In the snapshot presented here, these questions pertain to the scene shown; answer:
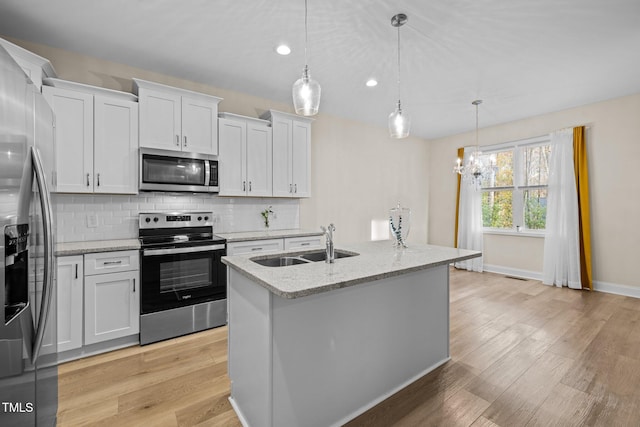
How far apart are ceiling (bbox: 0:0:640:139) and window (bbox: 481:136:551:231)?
1.23m

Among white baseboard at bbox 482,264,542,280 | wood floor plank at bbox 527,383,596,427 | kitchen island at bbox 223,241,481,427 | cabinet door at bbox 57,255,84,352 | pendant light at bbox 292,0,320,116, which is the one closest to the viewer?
kitchen island at bbox 223,241,481,427

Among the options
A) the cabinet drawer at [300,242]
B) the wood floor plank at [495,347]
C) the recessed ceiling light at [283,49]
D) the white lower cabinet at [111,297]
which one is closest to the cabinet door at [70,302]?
the white lower cabinet at [111,297]

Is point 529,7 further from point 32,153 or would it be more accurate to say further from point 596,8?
point 32,153

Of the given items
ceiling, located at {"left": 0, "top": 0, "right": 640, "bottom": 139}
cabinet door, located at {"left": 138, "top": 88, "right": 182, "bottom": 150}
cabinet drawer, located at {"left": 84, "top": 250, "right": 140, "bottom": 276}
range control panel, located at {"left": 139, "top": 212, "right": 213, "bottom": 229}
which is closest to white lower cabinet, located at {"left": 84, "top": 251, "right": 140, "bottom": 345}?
cabinet drawer, located at {"left": 84, "top": 250, "right": 140, "bottom": 276}

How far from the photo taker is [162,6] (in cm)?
221

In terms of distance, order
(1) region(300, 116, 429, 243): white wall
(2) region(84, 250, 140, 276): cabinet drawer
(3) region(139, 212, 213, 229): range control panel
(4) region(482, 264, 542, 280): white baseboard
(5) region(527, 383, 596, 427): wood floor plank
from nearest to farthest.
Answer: (5) region(527, 383, 596, 427): wood floor plank, (2) region(84, 250, 140, 276): cabinet drawer, (3) region(139, 212, 213, 229): range control panel, (1) region(300, 116, 429, 243): white wall, (4) region(482, 264, 542, 280): white baseboard

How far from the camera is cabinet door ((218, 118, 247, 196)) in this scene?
337cm

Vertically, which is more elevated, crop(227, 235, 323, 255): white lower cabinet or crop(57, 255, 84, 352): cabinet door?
crop(227, 235, 323, 255): white lower cabinet

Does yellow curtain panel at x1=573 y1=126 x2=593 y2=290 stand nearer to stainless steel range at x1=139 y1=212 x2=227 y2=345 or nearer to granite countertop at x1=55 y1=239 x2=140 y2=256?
stainless steel range at x1=139 y1=212 x2=227 y2=345

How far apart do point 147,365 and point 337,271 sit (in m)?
1.90

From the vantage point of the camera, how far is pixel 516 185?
17.1 ft

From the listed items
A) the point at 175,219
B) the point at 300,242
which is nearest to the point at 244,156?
the point at 175,219

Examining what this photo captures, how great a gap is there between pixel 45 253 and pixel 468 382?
2.57 m

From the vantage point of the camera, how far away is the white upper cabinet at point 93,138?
2492 mm
